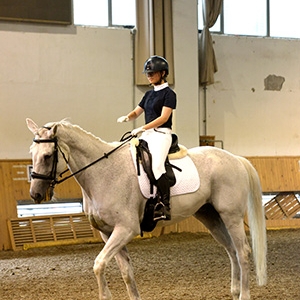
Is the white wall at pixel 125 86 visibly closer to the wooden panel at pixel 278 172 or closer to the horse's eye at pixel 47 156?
the wooden panel at pixel 278 172

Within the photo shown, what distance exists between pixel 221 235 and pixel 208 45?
5.94 meters

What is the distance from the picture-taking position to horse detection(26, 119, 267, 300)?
382 cm

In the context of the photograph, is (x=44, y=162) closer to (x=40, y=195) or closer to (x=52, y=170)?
(x=52, y=170)

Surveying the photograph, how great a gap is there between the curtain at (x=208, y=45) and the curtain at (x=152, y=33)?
857mm

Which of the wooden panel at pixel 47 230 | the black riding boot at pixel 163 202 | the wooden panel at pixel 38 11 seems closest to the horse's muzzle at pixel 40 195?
the black riding boot at pixel 163 202

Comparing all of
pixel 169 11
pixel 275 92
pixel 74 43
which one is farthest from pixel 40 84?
pixel 275 92

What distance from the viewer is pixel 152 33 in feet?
30.1

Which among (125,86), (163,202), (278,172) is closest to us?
(163,202)

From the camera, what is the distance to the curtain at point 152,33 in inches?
362

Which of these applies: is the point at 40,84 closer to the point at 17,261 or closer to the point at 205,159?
the point at 17,261

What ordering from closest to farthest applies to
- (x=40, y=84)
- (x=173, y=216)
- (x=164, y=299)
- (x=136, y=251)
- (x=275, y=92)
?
1. (x=173, y=216)
2. (x=164, y=299)
3. (x=136, y=251)
4. (x=40, y=84)
5. (x=275, y=92)

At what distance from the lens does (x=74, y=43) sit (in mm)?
9094

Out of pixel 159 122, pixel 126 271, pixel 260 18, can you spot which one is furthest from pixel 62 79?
pixel 126 271

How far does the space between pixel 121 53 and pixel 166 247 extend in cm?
364
